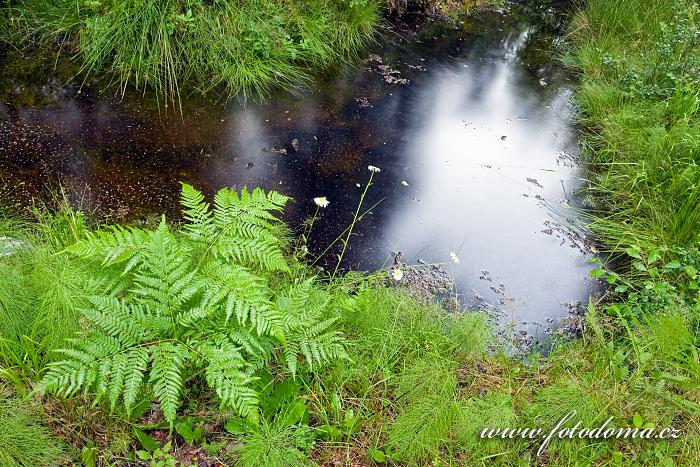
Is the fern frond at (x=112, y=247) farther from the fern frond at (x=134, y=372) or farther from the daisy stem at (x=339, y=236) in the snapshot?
the daisy stem at (x=339, y=236)

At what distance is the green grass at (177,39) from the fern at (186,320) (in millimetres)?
2519

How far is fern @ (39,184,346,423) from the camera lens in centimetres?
175

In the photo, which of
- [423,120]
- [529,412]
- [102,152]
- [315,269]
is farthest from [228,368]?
[423,120]

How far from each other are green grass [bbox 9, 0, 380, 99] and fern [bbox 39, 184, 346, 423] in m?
2.52

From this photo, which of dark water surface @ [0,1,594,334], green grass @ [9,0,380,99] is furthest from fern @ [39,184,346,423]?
green grass @ [9,0,380,99]

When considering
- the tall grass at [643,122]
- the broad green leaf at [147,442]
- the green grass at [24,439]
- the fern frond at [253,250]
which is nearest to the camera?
the green grass at [24,439]

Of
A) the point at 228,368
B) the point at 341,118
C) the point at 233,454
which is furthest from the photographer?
the point at 341,118

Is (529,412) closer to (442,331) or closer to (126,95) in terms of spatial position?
(442,331)

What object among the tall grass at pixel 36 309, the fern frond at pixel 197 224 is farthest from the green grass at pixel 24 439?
the fern frond at pixel 197 224

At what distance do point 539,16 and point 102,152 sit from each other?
6.25 meters

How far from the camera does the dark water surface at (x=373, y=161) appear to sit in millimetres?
3236

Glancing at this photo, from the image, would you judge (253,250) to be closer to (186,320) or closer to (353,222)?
(186,320)

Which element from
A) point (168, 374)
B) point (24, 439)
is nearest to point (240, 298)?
point (168, 374)

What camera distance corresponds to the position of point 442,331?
2613 millimetres
